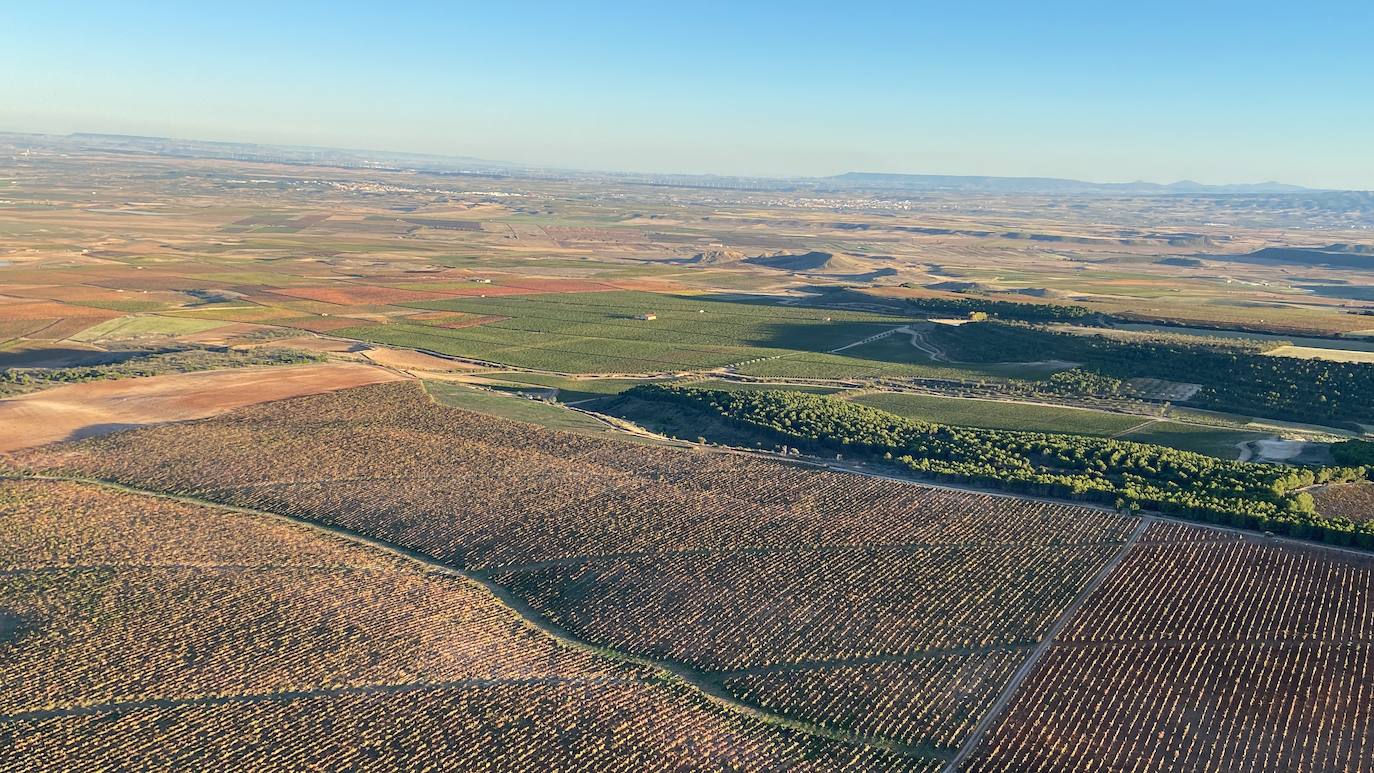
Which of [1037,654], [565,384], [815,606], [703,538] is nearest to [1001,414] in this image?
[565,384]

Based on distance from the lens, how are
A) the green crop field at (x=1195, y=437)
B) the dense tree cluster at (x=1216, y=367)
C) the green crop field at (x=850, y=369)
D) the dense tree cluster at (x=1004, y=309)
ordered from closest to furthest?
the green crop field at (x=1195, y=437), the dense tree cluster at (x=1216, y=367), the green crop field at (x=850, y=369), the dense tree cluster at (x=1004, y=309)

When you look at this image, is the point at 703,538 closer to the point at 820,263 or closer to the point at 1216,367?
the point at 1216,367

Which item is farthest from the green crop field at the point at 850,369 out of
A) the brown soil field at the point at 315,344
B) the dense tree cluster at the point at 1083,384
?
the brown soil field at the point at 315,344

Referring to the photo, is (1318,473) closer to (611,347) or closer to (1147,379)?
(1147,379)

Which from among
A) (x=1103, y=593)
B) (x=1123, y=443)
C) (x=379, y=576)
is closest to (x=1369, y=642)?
(x=1103, y=593)

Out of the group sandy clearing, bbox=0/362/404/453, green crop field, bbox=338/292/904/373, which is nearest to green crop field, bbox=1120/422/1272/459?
green crop field, bbox=338/292/904/373

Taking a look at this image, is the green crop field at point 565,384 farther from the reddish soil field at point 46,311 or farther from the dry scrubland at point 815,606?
the reddish soil field at point 46,311

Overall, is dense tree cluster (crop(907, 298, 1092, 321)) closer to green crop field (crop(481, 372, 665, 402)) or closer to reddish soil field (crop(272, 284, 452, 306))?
green crop field (crop(481, 372, 665, 402))
